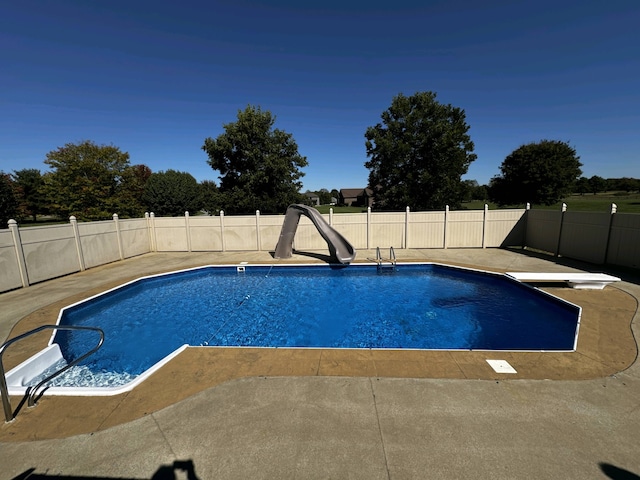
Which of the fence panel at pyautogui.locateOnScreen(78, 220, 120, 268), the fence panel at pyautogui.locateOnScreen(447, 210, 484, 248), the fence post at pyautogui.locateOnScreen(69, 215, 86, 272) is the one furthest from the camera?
A: the fence panel at pyautogui.locateOnScreen(447, 210, 484, 248)

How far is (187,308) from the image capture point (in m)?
9.45

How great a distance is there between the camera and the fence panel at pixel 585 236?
11492 mm

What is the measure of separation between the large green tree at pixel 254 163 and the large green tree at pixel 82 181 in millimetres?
12628

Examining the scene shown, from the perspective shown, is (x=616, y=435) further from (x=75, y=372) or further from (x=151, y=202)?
(x=151, y=202)

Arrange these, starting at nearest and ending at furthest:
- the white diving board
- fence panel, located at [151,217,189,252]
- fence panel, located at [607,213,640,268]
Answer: the white diving board, fence panel, located at [607,213,640,268], fence panel, located at [151,217,189,252]

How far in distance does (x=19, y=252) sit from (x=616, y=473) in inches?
623

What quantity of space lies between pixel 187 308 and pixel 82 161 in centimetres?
2937

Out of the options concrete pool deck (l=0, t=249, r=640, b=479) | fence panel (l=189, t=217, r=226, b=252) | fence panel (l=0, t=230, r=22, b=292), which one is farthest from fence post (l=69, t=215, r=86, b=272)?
concrete pool deck (l=0, t=249, r=640, b=479)

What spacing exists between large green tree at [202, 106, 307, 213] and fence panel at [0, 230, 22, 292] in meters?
17.5

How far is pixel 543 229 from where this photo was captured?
14602 millimetres

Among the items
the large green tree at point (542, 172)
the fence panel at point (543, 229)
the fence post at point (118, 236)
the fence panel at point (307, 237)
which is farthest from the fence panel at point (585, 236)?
the large green tree at point (542, 172)

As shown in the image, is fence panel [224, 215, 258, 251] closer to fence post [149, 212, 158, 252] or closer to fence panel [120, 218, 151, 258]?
fence post [149, 212, 158, 252]

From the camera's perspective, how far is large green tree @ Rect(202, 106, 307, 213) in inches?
1032

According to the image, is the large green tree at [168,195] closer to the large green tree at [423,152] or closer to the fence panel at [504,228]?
the large green tree at [423,152]
